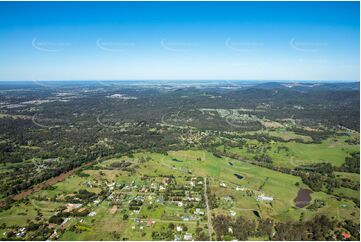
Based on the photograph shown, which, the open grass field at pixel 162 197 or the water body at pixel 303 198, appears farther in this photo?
the water body at pixel 303 198

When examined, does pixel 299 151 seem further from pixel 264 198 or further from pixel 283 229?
pixel 283 229

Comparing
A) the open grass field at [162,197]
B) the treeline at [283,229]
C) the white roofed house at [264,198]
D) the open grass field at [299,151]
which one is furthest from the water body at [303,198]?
the open grass field at [299,151]

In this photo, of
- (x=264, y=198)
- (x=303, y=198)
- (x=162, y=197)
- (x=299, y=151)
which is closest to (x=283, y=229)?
(x=264, y=198)

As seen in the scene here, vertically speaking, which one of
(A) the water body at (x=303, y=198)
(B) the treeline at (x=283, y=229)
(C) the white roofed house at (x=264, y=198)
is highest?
(B) the treeline at (x=283, y=229)

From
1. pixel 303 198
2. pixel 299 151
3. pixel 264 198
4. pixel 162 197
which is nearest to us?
pixel 162 197

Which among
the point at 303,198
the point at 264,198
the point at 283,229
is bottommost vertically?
the point at 303,198

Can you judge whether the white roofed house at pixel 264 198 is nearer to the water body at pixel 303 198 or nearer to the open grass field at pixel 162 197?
the open grass field at pixel 162 197

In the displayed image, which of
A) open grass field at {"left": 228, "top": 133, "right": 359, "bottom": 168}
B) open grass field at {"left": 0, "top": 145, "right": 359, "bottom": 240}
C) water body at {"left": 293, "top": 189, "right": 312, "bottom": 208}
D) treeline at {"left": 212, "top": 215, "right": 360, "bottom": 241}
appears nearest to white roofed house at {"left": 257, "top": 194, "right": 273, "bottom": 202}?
open grass field at {"left": 0, "top": 145, "right": 359, "bottom": 240}

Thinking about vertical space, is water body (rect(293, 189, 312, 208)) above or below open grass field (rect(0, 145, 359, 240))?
below

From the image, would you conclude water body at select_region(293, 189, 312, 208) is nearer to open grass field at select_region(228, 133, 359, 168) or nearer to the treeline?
the treeline
